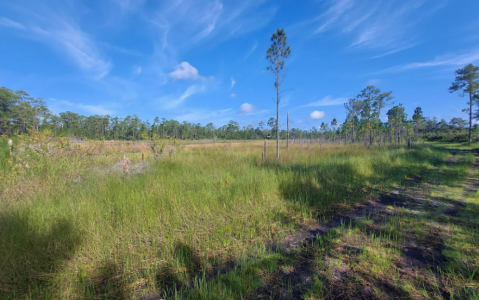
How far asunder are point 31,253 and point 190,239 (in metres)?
1.81

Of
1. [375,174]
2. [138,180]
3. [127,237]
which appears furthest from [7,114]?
[375,174]

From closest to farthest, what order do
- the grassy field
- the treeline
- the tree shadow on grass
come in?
the tree shadow on grass < the grassy field < the treeline

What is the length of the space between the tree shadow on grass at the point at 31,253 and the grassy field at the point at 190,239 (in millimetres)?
11

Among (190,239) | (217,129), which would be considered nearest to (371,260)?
(190,239)

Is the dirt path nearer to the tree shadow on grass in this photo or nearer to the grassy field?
the grassy field

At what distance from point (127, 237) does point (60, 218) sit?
1.01 meters

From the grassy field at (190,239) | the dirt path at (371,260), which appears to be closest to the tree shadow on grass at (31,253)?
the grassy field at (190,239)

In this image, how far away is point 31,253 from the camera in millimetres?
2104

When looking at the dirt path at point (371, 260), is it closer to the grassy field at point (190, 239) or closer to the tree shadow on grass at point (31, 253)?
the grassy field at point (190, 239)

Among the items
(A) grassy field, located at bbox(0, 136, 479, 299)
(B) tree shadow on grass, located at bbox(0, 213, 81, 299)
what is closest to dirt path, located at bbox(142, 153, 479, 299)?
(A) grassy field, located at bbox(0, 136, 479, 299)

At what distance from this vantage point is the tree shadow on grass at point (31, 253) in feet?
5.84

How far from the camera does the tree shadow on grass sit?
5.84ft

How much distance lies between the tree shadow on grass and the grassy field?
0.01m

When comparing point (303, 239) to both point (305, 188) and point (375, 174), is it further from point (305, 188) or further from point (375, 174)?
point (375, 174)
